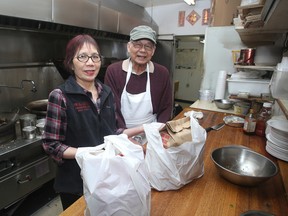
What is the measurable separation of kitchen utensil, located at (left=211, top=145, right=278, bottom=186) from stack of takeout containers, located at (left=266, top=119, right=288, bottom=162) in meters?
0.21

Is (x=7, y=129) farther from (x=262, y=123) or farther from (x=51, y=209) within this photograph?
(x=262, y=123)

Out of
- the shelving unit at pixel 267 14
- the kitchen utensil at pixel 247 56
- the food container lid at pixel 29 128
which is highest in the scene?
the shelving unit at pixel 267 14

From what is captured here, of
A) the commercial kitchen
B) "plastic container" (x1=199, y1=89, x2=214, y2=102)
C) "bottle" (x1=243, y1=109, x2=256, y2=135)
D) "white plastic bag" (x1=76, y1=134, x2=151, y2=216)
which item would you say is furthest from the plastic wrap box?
"white plastic bag" (x1=76, y1=134, x2=151, y2=216)

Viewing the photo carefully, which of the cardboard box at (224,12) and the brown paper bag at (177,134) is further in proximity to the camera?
the cardboard box at (224,12)

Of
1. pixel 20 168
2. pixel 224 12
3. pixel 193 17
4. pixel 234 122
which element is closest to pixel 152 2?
pixel 193 17

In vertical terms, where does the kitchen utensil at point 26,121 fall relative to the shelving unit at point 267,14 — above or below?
below

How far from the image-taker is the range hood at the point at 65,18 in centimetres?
179

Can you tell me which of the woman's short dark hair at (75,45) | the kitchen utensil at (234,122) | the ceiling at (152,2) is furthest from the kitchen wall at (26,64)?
the ceiling at (152,2)

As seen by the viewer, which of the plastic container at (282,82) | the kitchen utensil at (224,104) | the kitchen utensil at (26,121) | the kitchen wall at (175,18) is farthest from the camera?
the kitchen wall at (175,18)

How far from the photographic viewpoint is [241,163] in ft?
3.63

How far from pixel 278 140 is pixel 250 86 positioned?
1196mm

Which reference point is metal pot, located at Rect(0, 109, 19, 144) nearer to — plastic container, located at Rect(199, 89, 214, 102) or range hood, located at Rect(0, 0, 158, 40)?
range hood, located at Rect(0, 0, 158, 40)

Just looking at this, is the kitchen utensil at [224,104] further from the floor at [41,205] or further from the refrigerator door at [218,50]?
the floor at [41,205]

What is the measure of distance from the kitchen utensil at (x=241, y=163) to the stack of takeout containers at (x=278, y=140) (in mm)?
211
